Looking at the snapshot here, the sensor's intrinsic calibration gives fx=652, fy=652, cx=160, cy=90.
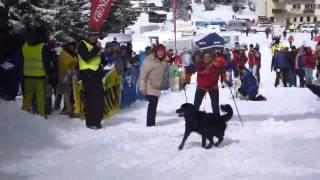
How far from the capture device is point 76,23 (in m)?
35.3

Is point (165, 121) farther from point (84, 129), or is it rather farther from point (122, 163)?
point (122, 163)

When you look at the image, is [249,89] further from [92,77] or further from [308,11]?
[308,11]

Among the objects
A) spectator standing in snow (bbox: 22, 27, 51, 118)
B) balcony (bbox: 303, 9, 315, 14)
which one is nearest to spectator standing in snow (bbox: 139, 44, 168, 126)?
spectator standing in snow (bbox: 22, 27, 51, 118)

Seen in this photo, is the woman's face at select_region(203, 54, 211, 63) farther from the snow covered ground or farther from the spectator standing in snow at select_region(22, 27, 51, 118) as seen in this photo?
the spectator standing in snow at select_region(22, 27, 51, 118)

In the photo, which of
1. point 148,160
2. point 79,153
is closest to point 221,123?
point 148,160

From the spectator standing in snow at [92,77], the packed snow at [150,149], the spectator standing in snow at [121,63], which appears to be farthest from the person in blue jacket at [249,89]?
the spectator standing in snow at [92,77]

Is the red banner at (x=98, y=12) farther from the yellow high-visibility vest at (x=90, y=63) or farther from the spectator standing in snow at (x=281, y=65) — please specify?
the spectator standing in snow at (x=281, y=65)

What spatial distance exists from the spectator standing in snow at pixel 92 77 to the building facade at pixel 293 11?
107050mm

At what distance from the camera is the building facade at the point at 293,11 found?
115438 mm

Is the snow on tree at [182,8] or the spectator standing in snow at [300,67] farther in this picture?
the snow on tree at [182,8]

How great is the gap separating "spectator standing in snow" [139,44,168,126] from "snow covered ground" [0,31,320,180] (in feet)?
1.71

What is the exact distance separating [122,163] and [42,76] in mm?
3646

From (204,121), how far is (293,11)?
110m

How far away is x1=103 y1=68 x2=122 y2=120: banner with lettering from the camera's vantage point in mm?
12570
